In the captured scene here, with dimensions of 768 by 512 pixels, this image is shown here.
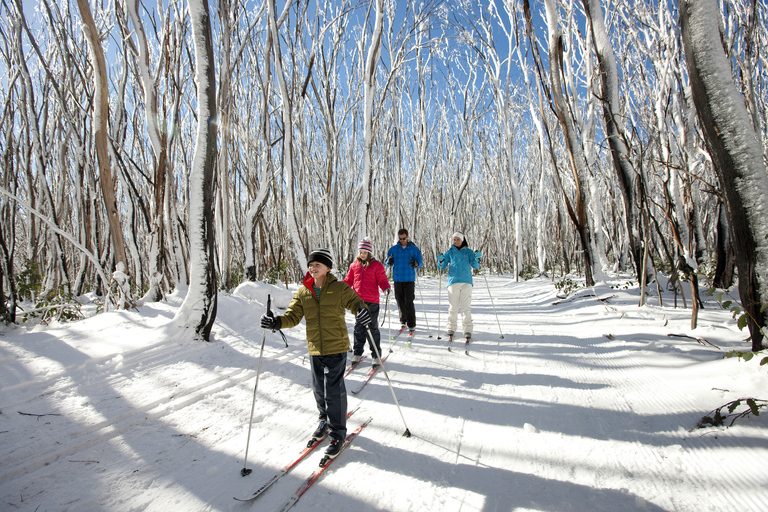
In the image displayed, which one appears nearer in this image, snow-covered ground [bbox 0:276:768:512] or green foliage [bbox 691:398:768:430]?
snow-covered ground [bbox 0:276:768:512]

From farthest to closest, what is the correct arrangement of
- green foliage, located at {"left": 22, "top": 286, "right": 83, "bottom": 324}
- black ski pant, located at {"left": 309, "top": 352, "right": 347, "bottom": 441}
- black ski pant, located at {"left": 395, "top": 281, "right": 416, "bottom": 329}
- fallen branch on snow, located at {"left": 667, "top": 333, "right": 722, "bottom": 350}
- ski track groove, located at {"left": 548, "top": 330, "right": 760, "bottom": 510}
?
1. black ski pant, located at {"left": 395, "top": 281, "right": 416, "bottom": 329}
2. green foliage, located at {"left": 22, "top": 286, "right": 83, "bottom": 324}
3. fallen branch on snow, located at {"left": 667, "top": 333, "right": 722, "bottom": 350}
4. black ski pant, located at {"left": 309, "top": 352, "right": 347, "bottom": 441}
5. ski track groove, located at {"left": 548, "top": 330, "right": 760, "bottom": 510}

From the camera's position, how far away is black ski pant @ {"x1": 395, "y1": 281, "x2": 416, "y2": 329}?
5.79 meters

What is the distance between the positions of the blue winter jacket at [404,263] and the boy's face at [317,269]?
11.1ft

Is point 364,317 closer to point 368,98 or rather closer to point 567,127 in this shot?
point 567,127

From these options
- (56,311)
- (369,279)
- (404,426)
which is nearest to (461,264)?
(369,279)

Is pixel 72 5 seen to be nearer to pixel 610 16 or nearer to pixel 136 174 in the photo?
pixel 136 174

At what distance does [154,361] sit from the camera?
382 centimetres

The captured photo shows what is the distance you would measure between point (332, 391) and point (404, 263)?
12.0 ft

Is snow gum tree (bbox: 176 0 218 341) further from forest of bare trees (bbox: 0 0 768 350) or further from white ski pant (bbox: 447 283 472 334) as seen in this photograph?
white ski pant (bbox: 447 283 472 334)

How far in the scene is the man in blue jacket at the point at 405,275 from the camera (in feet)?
19.0

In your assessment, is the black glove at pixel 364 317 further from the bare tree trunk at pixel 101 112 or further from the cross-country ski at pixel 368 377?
the bare tree trunk at pixel 101 112

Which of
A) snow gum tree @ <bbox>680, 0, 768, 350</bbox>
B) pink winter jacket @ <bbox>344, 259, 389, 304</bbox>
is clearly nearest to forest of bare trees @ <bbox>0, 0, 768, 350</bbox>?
snow gum tree @ <bbox>680, 0, 768, 350</bbox>

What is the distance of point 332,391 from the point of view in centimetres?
241

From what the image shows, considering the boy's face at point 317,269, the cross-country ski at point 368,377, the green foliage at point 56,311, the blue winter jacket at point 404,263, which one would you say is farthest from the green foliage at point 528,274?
the green foliage at point 56,311
